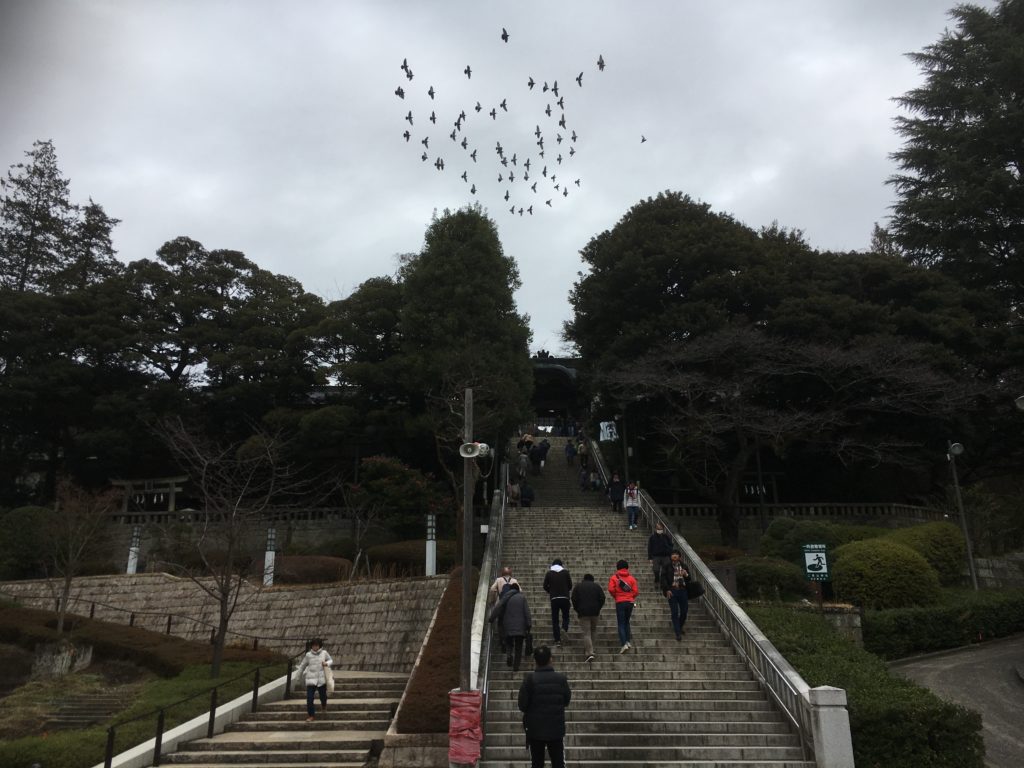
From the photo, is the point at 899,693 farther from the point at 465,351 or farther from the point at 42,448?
the point at 42,448

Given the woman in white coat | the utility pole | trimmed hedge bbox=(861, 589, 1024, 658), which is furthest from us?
trimmed hedge bbox=(861, 589, 1024, 658)

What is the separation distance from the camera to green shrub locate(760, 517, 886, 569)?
795 inches

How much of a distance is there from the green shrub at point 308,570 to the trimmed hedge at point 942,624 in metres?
14.2

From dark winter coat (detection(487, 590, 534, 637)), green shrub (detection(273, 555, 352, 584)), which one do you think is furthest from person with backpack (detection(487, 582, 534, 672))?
green shrub (detection(273, 555, 352, 584))

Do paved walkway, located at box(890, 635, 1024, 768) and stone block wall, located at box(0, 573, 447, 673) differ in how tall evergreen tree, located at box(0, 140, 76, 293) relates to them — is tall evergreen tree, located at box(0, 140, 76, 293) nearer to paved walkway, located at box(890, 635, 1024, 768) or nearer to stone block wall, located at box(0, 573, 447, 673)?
stone block wall, located at box(0, 573, 447, 673)

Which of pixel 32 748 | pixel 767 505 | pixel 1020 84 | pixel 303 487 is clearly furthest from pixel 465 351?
pixel 1020 84

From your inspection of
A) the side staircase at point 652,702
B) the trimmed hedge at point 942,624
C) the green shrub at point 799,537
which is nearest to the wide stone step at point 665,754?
the side staircase at point 652,702

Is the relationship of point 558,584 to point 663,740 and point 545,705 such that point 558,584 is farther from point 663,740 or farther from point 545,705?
point 545,705

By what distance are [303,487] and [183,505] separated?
687 centimetres

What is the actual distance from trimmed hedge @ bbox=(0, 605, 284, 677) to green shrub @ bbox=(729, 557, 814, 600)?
10.9 metres

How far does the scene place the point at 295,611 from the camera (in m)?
19.8

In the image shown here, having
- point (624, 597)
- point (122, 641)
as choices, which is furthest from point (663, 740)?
point (122, 641)

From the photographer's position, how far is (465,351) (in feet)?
87.0

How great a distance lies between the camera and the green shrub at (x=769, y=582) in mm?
17594
